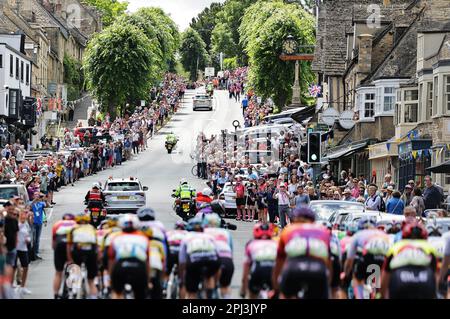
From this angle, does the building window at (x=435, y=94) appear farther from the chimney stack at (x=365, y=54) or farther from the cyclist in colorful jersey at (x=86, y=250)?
the cyclist in colorful jersey at (x=86, y=250)

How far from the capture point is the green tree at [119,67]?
344ft

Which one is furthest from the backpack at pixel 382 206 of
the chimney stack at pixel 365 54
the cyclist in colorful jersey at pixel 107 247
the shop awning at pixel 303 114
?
the shop awning at pixel 303 114

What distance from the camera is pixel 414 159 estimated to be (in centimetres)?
4738

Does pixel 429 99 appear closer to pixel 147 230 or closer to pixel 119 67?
pixel 147 230

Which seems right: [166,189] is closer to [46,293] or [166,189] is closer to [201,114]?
[46,293]

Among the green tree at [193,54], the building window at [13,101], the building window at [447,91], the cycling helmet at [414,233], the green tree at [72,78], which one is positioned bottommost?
the cycling helmet at [414,233]

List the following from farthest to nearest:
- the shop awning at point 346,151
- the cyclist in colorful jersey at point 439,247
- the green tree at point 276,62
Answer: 1. the green tree at point 276,62
2. the shop awning at point 346,151
3. the cyclist in colorful jersey at point 439,247

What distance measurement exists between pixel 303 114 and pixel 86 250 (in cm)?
5916

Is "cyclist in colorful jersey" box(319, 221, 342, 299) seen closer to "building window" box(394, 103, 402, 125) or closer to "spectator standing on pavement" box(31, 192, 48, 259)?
"spectator standing on pavement" box(31, 192, 48, 259)

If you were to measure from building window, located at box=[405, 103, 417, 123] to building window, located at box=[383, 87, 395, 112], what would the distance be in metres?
5.40

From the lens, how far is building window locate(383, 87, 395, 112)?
5672cm

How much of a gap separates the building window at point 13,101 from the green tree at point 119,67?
20397 millimetres

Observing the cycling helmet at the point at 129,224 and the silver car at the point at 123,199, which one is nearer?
the cycling helmet at the point at 129,224
